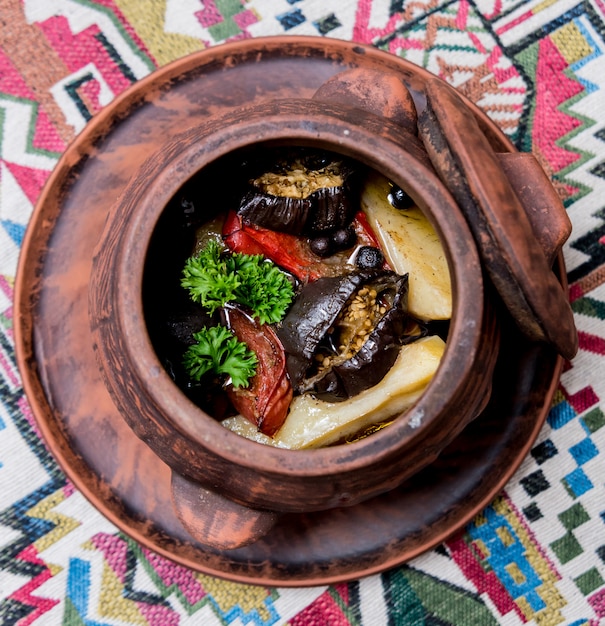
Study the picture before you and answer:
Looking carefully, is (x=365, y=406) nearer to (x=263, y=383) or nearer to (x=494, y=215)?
(x=263, y=383)

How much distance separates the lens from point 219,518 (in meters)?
1.43

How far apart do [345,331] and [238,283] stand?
0.87 ft

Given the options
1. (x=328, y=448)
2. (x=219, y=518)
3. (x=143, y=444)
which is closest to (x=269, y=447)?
(x=328, y=448)

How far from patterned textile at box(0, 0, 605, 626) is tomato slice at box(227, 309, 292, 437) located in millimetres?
919

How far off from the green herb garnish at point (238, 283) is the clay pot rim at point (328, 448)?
0.87 feet

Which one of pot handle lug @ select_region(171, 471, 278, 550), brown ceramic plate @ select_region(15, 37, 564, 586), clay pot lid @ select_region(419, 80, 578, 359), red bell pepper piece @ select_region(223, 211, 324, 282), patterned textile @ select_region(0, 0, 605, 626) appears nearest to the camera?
clay pot lid @ select_region(419, 80, 578, 359)

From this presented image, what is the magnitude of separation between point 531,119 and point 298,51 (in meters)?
0.90

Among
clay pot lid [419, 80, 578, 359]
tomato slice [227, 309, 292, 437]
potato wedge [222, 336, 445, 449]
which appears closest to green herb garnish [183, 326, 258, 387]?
tomato slice [227, 309, 292, 437]

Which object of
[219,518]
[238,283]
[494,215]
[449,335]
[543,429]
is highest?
[238,283]

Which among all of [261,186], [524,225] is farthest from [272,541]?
[524,225]

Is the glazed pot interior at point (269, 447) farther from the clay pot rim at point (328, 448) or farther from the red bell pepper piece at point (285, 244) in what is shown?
the red bell pepper piece at point (285, 244)

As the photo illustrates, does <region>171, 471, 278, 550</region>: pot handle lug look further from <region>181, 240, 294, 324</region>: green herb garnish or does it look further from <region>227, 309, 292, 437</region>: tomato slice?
<region>181, 240, 294, 324</region>: green herb garnish

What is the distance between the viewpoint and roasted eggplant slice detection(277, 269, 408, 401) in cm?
145

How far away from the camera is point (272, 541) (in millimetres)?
1812
